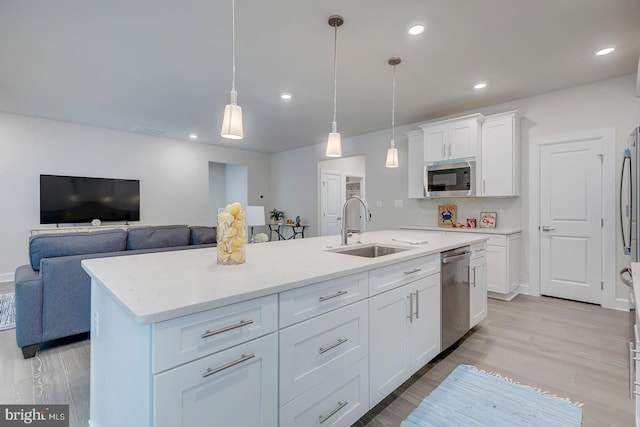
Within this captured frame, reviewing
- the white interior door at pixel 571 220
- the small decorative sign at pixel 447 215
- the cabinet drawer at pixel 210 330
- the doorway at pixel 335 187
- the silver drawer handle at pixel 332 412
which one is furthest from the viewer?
the doorway at pixel 335 187

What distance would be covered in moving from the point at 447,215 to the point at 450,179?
660 millimetres

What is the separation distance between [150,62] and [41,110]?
9.59 ft

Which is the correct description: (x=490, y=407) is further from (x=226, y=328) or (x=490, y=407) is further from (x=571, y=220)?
(x=571, y=220)

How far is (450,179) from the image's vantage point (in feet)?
14.2

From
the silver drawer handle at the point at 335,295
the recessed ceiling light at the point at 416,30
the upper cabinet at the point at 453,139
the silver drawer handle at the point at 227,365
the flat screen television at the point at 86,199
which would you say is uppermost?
the recessed ceiling light at the point at 416,30

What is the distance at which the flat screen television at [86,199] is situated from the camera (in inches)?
198

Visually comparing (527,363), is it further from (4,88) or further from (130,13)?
(4,88)

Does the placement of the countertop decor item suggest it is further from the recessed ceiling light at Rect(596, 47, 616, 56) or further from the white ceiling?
the recessed ceiling light at Rect(596, 47, 616, 56)

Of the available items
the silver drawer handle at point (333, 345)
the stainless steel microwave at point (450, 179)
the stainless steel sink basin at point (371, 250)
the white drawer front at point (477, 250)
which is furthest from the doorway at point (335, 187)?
the silver drawer handle at point (333, 345)

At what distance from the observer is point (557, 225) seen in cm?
379

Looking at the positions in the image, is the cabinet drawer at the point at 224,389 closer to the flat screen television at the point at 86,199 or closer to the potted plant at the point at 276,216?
the flat screen television at the point at 86,199

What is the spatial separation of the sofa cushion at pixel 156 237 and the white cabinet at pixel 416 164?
3423mm

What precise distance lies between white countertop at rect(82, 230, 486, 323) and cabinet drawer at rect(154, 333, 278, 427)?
0.18m

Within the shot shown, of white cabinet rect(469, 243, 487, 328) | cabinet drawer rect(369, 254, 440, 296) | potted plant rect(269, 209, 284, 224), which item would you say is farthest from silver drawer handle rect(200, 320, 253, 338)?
potted plant rect(269, 209, 284, 224)
